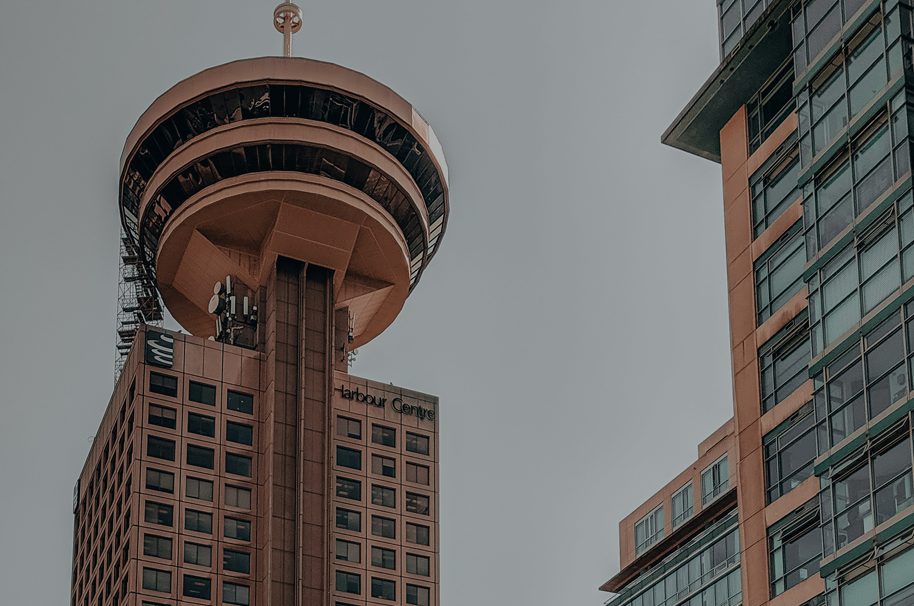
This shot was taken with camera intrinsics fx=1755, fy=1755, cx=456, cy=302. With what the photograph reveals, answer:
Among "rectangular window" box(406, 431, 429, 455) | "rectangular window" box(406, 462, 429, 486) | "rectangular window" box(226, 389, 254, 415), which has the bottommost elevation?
"rectangular window" box(406, 462, 429, 486)

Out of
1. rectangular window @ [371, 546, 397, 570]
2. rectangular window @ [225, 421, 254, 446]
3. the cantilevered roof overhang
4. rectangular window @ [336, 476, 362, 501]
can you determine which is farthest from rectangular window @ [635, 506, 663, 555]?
rectangular window @ [225, 421, 254, 446]

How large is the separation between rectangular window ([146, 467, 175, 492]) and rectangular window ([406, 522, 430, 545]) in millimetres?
18992

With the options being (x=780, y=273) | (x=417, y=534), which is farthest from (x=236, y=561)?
(x=780, y=273)

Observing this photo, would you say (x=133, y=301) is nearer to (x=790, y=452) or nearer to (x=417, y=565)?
(x=417, y=565)

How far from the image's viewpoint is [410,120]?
137500mm

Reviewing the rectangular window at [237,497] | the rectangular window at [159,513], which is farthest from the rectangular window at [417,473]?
the rectangular window at [159,513]

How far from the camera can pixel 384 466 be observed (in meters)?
136

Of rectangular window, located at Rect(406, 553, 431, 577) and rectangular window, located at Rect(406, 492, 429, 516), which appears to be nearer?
rectangular window, located at Rect(406, 553, 431, 577)

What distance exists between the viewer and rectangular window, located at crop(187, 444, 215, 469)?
419ft

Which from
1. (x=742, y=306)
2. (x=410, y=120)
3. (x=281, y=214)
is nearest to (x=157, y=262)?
(x=281, y=214)

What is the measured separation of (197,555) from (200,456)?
7658 millimetres

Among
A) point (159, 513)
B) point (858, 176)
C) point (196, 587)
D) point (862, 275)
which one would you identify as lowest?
point (862, 275)

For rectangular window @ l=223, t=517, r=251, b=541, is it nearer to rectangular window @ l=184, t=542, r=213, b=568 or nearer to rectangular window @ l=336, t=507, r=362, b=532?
rectangular window @ l=184, t=542, r=213, b=568

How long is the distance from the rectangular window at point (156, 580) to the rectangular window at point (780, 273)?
71.2m
